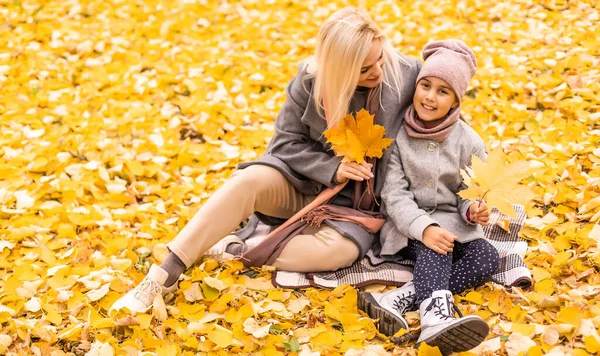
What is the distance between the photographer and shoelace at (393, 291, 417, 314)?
7.52 feet

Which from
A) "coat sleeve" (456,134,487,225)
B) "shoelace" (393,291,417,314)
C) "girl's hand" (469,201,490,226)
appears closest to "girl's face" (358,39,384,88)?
"coat sleeve" (456,134,487,225)

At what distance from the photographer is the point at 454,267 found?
2.34 meters

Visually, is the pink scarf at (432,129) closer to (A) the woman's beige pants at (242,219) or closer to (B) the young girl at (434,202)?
(B) the young girl at (434,202)

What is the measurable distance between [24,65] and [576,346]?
12.8ft

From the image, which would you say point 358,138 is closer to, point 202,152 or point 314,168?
point 314,168

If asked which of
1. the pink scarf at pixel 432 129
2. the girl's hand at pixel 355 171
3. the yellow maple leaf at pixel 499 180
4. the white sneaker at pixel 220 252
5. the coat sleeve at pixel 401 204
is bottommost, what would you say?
the white sneaker at pixel 220 252

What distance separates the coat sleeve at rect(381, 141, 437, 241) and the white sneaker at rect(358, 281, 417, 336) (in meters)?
0.22

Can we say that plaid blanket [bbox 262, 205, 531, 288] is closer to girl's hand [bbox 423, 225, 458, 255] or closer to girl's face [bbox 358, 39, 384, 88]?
girl's hand [bbox 423, 225, 458, 255]

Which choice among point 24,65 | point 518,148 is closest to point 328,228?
point 518,148

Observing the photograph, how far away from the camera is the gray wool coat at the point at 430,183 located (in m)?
2.36

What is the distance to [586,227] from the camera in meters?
2.49

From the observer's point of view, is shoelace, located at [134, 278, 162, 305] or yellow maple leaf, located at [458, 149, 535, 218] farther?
shoelace, located at [134, 278, 162, 305]

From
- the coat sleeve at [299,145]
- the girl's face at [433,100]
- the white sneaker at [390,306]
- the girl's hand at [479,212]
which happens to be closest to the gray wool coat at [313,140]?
the coat sleeve at [299,145]

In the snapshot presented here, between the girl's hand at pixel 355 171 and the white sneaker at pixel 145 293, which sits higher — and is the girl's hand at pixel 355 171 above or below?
above
